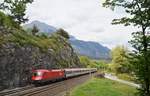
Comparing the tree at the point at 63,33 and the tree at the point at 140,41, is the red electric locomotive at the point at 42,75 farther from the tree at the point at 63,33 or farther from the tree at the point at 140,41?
the tree at the point at 63,33

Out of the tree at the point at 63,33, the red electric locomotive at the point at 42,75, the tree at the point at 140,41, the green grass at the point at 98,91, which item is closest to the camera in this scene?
the tree at the point at 140,41

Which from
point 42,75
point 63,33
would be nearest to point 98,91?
point 42,75

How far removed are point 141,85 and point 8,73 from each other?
25.4 m

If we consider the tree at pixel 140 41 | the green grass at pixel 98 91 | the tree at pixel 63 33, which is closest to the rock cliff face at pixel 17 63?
the green grass at pixel 98 91

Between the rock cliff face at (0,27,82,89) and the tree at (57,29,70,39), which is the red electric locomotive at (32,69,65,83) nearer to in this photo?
the rock cliff face at (0,27,82,89)

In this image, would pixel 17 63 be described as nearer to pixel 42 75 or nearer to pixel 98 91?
pixel 42 75

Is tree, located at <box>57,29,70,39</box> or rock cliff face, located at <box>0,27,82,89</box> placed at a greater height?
tree, located at <box>57,29,70,39</box>

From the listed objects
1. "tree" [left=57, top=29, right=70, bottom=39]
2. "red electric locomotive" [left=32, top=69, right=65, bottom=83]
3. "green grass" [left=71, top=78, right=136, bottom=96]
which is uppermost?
"tree" [left=57, top=29, right=70, bottom=39]

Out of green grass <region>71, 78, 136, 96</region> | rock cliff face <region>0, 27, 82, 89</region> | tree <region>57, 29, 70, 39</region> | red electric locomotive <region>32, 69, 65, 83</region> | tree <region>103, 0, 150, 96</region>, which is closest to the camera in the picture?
tree <region>103, 0, 150, 96</region>

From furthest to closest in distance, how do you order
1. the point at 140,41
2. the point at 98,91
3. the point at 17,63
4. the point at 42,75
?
the point at 42,75, the point at 98,91, the point at 17,63, the point at 140,41

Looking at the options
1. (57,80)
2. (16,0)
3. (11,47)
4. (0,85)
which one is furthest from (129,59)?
(57,80)

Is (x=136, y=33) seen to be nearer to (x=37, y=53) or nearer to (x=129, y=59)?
(x=129, y=59)

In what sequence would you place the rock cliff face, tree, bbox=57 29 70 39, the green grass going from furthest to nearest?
tree, bbox=57 29 70 39 < the green grass < the rock cliff face

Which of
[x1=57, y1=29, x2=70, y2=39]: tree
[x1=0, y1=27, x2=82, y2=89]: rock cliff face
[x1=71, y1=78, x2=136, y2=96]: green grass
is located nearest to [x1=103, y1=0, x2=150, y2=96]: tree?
[x1=71, y1=78, x2=136, y2=96]: green grass
